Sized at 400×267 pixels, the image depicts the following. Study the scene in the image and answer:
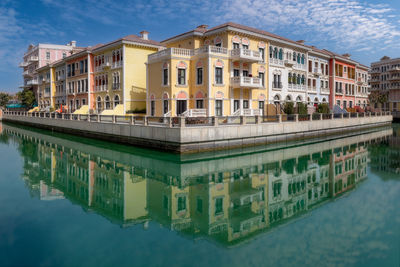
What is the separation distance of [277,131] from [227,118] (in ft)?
18.4

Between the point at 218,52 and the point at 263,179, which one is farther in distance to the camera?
the point at 218,52

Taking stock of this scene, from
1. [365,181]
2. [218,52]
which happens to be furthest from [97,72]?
[365,181]

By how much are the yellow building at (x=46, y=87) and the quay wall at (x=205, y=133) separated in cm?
2052

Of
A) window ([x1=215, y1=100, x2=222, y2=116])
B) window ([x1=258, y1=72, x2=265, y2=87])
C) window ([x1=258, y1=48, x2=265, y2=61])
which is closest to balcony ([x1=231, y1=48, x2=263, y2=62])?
window ([x1=258, y1=48, x2=265, y2=61])

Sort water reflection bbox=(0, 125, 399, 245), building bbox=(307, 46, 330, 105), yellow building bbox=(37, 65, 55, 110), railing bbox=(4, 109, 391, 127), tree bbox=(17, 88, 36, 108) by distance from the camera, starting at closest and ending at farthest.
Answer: water reflection bbox=(0, 125, 399, 245) < railing bbox=(4, 109, 391, 127) < building bbox=(307, 46, 330, 105) < yellow building bbox=(37, 65, 55, 110) < tree bbox=(17, 88, 36, 108)

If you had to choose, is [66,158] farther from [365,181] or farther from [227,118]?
[365,181]

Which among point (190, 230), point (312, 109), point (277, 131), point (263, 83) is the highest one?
point (263, 83)

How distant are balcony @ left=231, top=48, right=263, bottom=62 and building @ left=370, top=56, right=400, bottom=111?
52.2m

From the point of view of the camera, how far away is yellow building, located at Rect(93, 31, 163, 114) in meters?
33.4

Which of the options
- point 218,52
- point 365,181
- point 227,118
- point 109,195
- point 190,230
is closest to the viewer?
point 190,230

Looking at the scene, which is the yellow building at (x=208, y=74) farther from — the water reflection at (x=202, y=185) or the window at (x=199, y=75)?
the water reflection at (x=202, y=185)

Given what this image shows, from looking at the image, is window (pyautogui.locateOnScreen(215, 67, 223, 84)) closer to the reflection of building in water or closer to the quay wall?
the quay wall

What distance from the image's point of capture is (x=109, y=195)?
11844mm

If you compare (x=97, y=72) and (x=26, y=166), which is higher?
(x=97, y=72)
